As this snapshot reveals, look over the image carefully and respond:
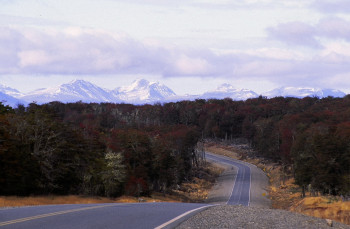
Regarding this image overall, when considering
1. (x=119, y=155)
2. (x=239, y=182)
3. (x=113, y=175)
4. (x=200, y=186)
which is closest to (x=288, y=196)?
(x=239, y=182)

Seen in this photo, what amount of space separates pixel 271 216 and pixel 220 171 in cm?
8936

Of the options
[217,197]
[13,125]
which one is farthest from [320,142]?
[13,125]

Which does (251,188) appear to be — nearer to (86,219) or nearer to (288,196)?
(288,196)

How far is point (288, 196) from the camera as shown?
73.5 meters

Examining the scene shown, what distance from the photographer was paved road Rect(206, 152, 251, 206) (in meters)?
69.9

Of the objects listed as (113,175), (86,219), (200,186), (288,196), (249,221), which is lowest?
(200,186)

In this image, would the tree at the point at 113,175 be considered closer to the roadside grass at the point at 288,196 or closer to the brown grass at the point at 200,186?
the roadside grass at the point at 288,196

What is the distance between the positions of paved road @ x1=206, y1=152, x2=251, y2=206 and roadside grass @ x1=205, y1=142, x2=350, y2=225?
405cm

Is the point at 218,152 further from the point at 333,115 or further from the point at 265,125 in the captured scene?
the point at 333,115

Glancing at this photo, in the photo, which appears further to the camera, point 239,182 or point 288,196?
point 239,182

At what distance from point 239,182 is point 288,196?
16.3 m

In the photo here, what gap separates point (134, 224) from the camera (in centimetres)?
1310

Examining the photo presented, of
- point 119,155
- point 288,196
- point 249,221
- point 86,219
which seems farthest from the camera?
point 288,196

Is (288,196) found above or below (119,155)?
below
